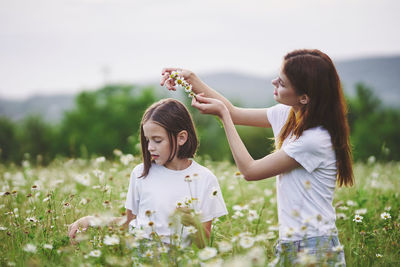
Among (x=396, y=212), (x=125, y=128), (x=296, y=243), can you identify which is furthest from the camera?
(x=125, y=128)

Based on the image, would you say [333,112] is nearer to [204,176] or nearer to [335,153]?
[335,153]

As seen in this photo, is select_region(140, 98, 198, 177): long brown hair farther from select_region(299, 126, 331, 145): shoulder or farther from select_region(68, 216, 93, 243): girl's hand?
select_region(299, 126, 331, 145): shoulder

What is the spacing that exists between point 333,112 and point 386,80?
206 meters

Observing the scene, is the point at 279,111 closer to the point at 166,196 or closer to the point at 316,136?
the point at 316,136

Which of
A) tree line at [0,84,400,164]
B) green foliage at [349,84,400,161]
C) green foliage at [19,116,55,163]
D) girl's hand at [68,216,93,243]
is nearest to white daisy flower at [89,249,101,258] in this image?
girl's hand at [68,216,93,243]

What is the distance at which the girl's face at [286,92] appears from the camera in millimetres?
2518

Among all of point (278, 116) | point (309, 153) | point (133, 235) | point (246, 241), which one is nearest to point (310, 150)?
point (309, 153)

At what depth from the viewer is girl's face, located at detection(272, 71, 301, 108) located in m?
2.52

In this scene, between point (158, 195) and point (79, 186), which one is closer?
point (158, 195)

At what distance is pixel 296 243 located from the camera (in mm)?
2383

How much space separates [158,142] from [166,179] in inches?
11.0

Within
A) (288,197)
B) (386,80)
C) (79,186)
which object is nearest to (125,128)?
(79,186)

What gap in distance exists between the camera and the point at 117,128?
41375 millimetres

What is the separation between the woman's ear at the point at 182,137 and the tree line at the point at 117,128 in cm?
3294
